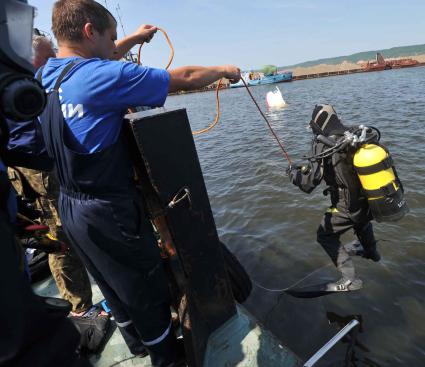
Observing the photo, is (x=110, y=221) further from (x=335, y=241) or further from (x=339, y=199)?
(x=335, y=241)

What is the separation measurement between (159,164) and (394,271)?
420 cm

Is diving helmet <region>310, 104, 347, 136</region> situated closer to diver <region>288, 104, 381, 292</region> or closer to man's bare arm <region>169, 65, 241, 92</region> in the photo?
diver <region>288, 104, 381, 292</region>

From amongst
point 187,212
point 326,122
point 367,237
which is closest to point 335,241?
point 367,237

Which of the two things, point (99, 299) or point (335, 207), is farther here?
point (335, 207)

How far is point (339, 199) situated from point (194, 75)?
2670 mm

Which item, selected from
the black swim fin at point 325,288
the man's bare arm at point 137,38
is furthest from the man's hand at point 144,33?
the black swim fin at point 325,288

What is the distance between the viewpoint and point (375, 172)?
322cm

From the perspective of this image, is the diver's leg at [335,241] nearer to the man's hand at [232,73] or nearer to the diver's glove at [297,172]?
the diver's glove at [297,172]

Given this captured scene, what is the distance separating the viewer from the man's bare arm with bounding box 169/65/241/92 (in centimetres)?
191

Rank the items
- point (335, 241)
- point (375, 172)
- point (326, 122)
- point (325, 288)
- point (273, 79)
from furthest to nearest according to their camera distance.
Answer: point (273, 79) < point (325, 288) < point (335, 241) < point (326, 122) < point (375, 172)

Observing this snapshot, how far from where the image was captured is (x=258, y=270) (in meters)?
5.18

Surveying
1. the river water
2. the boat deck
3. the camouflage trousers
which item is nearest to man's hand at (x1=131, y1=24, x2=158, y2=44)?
the river water

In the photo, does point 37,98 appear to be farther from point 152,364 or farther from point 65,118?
point 152,364

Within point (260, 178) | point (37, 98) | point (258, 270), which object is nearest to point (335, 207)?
point (258, 270)
